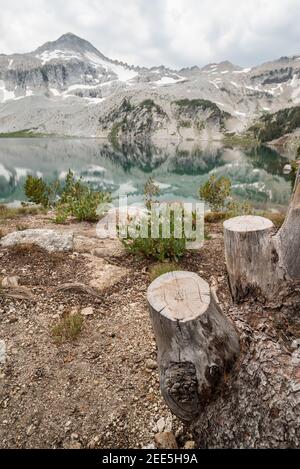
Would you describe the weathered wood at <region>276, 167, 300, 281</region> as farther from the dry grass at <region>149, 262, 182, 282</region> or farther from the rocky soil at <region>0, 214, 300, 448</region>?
the dry grass at <region>149, 262, 182, 282</region>

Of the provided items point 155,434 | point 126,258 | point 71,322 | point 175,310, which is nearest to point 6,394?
point 71,322

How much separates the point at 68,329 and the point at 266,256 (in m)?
3.35

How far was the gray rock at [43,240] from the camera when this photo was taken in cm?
848

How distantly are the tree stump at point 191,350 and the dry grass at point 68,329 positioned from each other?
7.78ft

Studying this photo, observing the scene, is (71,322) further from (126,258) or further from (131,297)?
(126,258)

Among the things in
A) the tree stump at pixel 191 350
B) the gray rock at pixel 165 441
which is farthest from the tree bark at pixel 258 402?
the gray rock at pixel 165 441

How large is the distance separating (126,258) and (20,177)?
57820mm

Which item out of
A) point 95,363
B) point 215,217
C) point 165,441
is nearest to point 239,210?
point 215,217

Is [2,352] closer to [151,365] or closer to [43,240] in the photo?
[151,365]

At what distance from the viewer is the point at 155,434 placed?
Answer: 384 centimetres

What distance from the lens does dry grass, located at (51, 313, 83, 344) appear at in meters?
5.31

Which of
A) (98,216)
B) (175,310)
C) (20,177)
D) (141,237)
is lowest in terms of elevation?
(20,177)

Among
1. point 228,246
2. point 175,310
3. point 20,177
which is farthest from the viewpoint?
point 20,177

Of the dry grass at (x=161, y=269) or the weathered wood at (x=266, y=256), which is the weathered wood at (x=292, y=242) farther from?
the dry grass at (x=161, y=269)
